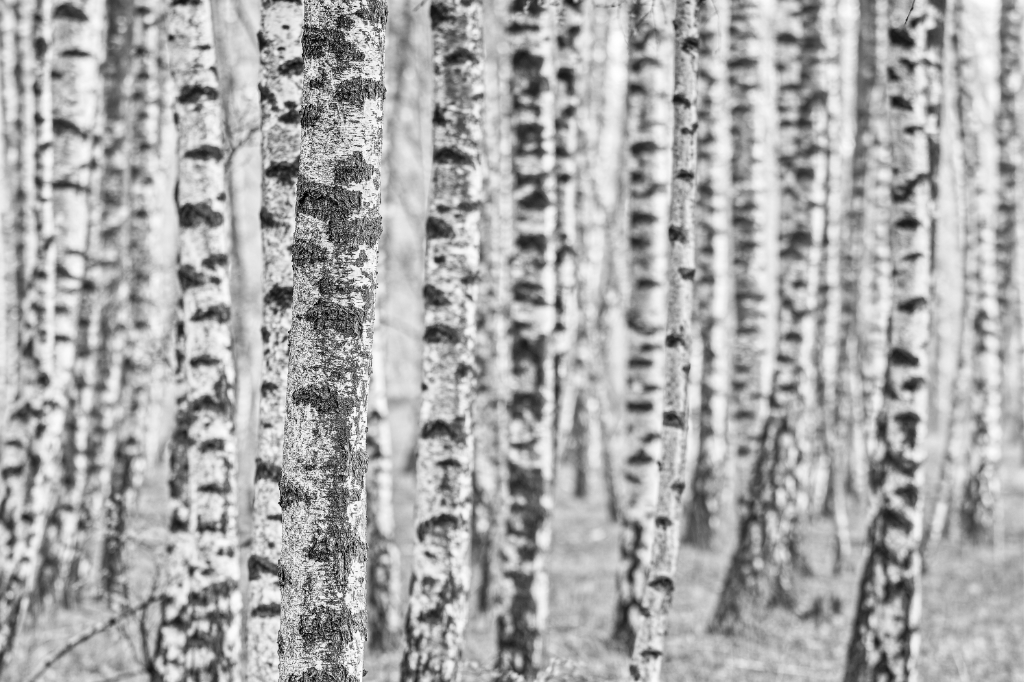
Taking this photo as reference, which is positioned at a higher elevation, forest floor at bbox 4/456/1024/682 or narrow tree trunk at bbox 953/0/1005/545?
narrow tree trunk at bbox 953/0/1005/545

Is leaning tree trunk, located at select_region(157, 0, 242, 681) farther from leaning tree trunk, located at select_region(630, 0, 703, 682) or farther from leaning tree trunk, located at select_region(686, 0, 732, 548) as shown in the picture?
leaning tree trunk, located at select_region(686, 0, 732, 548)

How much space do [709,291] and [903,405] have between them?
294 inches

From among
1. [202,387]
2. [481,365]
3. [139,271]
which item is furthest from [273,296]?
[481,365]

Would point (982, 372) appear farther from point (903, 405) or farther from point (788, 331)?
point (903, 405)

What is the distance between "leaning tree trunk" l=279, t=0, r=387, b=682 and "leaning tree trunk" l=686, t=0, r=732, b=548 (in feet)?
33.3

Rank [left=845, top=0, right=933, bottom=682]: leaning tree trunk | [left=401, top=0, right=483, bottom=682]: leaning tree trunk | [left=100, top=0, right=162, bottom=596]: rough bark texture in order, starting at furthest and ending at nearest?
[left=100, top=0, right=162, bottom=596]: rough bark texture, [left=845, top=0, right=933, bottom=682]: leaning tree trunk, [left=401, top=0, right=483, bottom=682]: leaning tree trunk

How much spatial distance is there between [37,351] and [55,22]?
8.58 ft

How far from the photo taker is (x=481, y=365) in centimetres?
1343

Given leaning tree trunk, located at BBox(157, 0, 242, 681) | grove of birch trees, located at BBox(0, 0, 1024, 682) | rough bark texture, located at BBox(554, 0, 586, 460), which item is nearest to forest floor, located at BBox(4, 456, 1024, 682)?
grove of birch trees, located at BBox(0, 0, 1024, 682)

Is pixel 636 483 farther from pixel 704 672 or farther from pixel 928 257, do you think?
pixel 928 257

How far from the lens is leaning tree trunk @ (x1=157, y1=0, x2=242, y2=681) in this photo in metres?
5.82

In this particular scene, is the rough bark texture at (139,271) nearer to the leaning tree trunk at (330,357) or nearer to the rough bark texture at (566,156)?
the rough bark texture at (566,156)

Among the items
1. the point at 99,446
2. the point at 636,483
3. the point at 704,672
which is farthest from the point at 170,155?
the point at 704,672

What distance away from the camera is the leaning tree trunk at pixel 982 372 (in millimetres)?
14641
